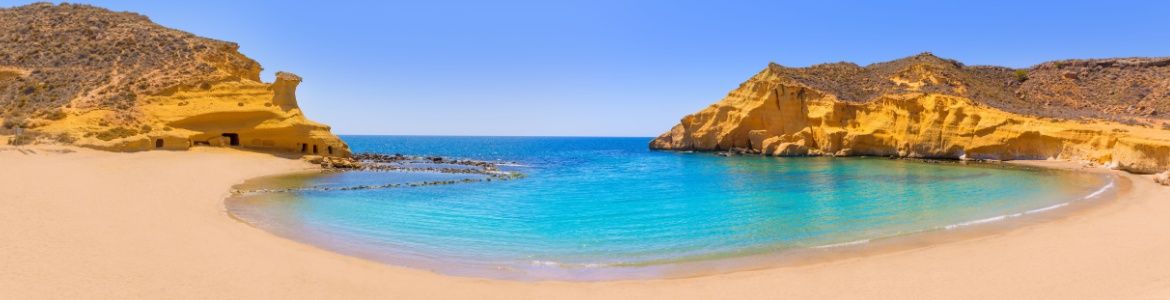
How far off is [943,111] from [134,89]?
2428 inches

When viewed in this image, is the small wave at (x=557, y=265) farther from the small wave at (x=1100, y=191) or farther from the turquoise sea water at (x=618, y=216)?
the small wave at (x=1100, y=191)

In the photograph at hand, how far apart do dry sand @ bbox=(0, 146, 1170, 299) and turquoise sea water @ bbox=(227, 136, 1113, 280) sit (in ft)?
4.63

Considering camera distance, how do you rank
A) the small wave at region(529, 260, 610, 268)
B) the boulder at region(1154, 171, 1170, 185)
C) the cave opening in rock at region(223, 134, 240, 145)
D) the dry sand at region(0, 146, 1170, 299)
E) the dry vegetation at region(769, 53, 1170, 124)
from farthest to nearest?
the dry vegetation at region(769, 53, 1170, 124) < the cave opening in rock at region(223, 134, 240, 145) < the boulder at region(1154, 171, 1170, 185) < the small wave at region(529, 260, 610, 268) < the dry sand at region(0, 146, 1170, 299)

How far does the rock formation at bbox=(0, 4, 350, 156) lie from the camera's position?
31016mm

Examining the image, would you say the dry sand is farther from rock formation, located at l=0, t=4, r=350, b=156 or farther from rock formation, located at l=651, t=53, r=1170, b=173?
rock formation, located at l=651, t=53, r=1170, b=173

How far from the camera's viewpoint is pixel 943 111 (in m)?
48.3

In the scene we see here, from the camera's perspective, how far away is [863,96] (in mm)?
59000

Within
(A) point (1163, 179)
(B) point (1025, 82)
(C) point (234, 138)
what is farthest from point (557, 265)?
(B) point (1025, 82)

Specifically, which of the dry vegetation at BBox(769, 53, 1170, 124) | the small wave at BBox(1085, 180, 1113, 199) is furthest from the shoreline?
A: the dry vegetation at BBox(769, 53, 1170, 124)

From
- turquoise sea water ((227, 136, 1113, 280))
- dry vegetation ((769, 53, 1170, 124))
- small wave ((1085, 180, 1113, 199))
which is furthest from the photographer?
dry vegetation ((769, 53, 1170, 124))

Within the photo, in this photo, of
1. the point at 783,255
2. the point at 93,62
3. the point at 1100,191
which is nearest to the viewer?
the point at 783,255

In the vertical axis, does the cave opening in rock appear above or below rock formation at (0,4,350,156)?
below

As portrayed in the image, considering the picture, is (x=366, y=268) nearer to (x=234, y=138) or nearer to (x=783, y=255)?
(x=783, y=255)

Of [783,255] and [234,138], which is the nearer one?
[783,255]
